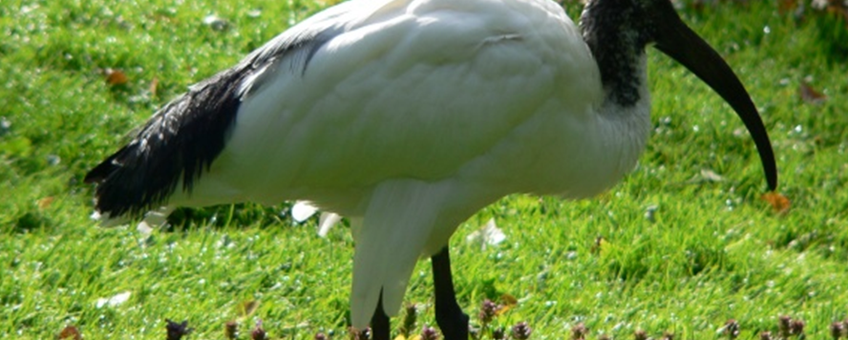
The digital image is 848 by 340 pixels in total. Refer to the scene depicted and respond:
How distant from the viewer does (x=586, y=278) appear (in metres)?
5.70

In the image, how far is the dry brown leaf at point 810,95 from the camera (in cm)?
784

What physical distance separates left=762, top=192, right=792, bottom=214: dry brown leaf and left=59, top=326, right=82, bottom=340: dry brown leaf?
10.3ft

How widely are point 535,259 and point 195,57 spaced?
209cm

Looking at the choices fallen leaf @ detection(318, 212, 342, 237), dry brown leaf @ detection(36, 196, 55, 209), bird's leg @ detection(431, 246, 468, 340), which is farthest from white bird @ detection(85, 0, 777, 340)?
dry brown leaf @ detection(36, 196, 55, 209)

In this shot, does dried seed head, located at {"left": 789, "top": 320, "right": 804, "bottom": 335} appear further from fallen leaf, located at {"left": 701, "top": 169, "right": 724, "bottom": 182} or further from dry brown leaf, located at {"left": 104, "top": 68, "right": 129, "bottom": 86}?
dry brown leaf, located at {"left": 104, "top": 68, "right": 129, "bottom": 86}

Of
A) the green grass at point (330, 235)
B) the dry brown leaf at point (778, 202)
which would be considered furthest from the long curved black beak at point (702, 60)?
the dry brown leaf at point (778, 202)

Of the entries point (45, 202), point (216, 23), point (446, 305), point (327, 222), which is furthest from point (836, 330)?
point (216, 23)

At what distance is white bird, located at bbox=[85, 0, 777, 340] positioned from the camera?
174 inches

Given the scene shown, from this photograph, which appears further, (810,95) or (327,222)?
(810,95)

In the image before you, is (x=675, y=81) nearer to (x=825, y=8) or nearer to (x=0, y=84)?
(x=825, y=8)

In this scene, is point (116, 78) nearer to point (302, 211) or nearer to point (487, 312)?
point (302, 211)

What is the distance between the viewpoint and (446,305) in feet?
16.5

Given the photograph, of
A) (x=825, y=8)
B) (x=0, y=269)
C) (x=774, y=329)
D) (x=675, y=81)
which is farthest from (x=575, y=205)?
(x=825, y=8)

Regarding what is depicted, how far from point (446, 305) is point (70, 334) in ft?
3.76
